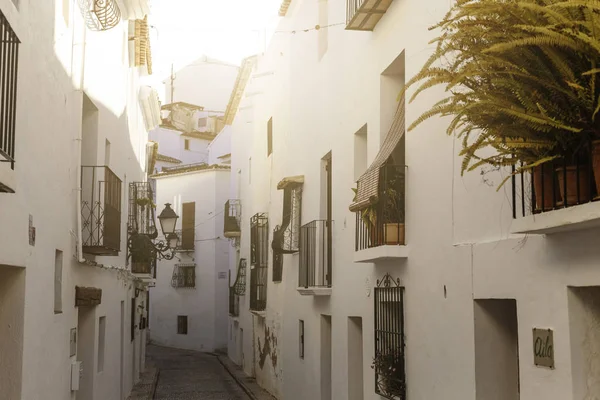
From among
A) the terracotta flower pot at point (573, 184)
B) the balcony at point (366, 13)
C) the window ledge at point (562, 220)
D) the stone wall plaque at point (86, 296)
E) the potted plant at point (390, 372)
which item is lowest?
the potted plant at point (390, 372)

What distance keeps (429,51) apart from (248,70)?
702 inches

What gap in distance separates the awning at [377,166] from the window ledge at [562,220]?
12.2 ft

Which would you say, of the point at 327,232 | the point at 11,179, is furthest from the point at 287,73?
the point at 11,179

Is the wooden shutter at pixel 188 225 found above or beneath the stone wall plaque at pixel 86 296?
above

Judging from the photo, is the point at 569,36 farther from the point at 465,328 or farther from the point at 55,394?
the point at 55,394

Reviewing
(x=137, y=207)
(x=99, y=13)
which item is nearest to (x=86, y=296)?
(x=99, y=13)

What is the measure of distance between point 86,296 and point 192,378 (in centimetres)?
1443

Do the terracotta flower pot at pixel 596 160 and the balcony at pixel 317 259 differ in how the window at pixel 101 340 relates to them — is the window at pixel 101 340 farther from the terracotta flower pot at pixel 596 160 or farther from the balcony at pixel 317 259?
the terracotta flower pot at pixel 596 160

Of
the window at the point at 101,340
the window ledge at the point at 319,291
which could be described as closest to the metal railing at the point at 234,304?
the window at the point at 101,340

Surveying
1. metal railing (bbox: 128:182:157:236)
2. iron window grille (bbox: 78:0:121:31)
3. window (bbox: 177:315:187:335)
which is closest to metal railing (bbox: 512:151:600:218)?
iron window grille (bbox: 78:0:121:31)

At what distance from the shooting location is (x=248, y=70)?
2564cm

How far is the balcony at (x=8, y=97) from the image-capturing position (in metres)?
6.02

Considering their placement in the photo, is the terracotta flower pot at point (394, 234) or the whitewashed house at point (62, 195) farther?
the terracotta flower pot at point (394, 234)

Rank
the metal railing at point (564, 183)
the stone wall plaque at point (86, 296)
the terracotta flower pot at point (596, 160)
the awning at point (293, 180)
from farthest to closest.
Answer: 1. the awning at point (293, 180)
2. the stone wall plaque at point (86, 296)
3. the metal railing at point (564, 183)
4. the terracotta flower pot at point (596, 160)
